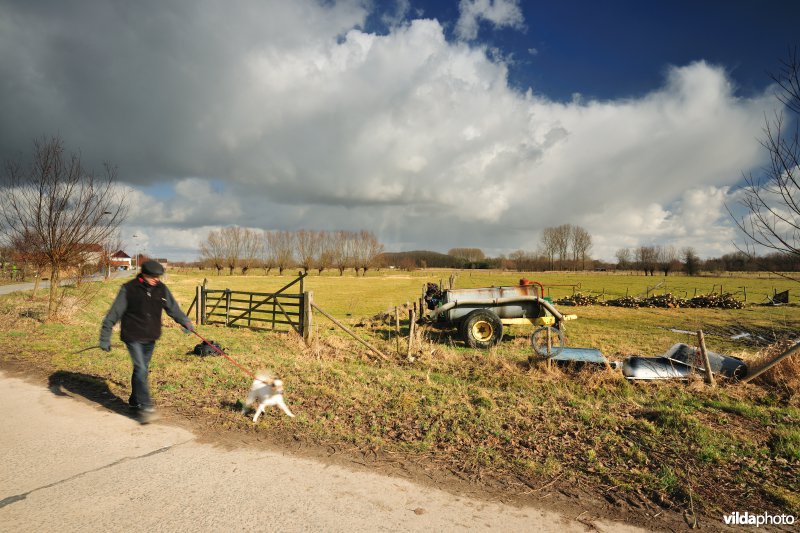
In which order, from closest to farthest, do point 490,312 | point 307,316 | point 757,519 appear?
1. point 757,519
2. point 490,312
3. point 307,316

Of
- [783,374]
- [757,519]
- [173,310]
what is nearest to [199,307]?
[173,310]

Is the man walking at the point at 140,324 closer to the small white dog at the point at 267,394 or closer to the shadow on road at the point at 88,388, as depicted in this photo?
the shadow on road at the point at 88,388

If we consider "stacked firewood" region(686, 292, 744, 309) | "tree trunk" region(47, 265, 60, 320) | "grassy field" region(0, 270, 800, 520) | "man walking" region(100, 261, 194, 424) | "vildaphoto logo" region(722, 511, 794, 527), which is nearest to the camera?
"vildaphoto logo" region(722, 511, 794, 527)

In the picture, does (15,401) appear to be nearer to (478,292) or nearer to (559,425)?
(559,425)

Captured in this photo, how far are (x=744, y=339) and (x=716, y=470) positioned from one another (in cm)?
1231

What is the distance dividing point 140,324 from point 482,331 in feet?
26.4

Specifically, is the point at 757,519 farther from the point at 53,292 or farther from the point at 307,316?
the point at 53,292

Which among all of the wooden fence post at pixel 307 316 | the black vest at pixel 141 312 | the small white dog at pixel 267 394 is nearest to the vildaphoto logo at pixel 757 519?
the small white dog at pixel 267 394

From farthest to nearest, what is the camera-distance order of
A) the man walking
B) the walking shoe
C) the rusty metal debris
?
the rusty metal debris < the man walking < the walking shoe

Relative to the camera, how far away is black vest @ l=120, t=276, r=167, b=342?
511cm

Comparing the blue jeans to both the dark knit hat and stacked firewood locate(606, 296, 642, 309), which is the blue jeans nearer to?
the dark knit hat

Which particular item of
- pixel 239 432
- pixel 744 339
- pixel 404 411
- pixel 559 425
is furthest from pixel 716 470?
pixel 744 339

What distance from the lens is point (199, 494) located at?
3.38 metres

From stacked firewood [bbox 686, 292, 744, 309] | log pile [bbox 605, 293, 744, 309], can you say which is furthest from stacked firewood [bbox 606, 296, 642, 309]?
stacked firewood [bbox 686, 292, 744, 309]
